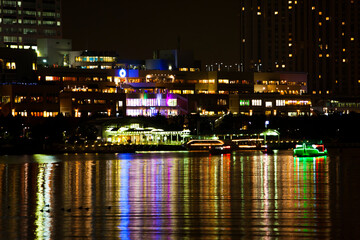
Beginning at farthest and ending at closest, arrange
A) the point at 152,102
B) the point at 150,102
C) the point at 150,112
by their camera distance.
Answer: the point at 152,102 < the point at 150,102 < the point at 150,112

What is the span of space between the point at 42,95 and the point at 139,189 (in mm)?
95132

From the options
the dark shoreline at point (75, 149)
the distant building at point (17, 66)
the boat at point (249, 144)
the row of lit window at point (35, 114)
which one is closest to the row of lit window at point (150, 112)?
the distant building at point (17, 66)

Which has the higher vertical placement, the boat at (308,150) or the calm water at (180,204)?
the boat at (308,150)

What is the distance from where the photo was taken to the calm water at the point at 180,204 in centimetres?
3547

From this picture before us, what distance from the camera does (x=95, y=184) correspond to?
59.4 meters

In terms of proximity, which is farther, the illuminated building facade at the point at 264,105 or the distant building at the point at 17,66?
the illuminated building facade at the point at 264,105

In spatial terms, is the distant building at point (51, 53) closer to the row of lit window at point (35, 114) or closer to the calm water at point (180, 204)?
the row of lit window at point (35, 114)

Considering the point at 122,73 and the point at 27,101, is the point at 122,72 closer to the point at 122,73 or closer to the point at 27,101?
the point at 122,73

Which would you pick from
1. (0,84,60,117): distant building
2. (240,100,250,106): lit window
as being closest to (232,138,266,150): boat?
(0,84,60,117): distant building

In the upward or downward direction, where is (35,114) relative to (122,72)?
downward

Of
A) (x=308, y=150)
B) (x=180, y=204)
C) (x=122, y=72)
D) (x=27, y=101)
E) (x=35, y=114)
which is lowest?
(x=180, y=204)

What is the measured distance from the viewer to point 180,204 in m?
45.0

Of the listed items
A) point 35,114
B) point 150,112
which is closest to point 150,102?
point 150,112

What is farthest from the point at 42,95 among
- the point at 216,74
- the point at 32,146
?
the point at 216,74
